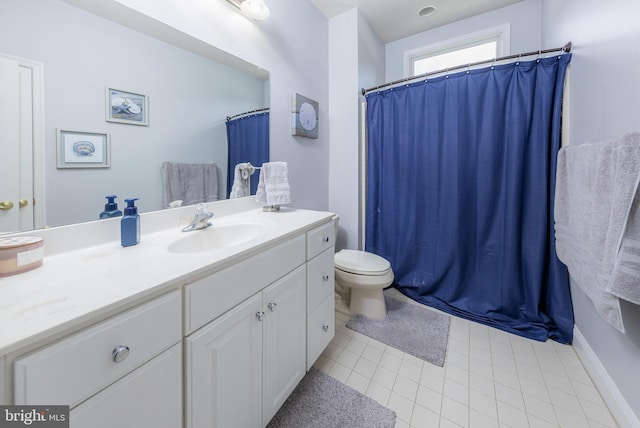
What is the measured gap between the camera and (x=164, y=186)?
1094 mm

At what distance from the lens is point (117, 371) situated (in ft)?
1.70

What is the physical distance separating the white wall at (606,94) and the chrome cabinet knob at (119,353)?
1639 mm

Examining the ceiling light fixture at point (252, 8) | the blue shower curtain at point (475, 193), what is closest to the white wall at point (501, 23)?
the blue shower curtain at point (475, 193)

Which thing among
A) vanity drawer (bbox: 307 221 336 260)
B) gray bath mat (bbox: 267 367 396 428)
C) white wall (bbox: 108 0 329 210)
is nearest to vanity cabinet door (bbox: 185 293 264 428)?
gray bath mat (bbox: 267 367 396 428)

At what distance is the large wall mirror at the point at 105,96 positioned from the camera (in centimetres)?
77

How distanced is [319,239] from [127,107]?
94 centimetres

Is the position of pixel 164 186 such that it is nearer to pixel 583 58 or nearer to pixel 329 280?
pixel 329 280

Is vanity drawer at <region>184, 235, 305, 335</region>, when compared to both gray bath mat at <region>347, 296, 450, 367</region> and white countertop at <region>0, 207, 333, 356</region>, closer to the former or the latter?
white countertop at <region>0, 207, 333, 356</region>

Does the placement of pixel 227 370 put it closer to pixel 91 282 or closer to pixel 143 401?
pixel 143 401

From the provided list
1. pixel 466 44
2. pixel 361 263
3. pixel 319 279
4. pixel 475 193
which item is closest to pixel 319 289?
pixel 319 279

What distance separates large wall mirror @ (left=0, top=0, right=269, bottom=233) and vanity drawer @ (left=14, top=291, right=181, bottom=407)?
0.56 metres

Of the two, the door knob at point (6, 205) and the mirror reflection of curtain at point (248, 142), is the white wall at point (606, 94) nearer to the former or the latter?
the mirror reflection of curtain at point (248, 142)

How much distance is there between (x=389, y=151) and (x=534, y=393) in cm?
170

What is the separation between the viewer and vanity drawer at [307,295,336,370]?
121 cm
